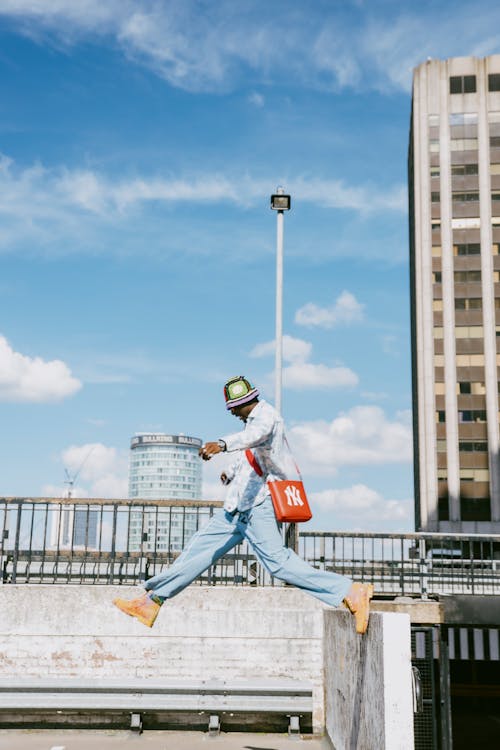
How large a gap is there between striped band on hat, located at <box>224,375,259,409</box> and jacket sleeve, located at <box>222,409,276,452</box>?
0.22 m

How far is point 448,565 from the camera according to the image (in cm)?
1408

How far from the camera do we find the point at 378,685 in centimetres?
518

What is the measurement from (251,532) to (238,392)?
3.27 feet

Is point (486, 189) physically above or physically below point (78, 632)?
above

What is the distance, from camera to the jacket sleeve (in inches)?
211

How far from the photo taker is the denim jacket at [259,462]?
562 centimetres

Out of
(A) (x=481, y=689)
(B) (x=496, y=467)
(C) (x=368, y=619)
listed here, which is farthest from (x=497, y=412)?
(C) (x=368, y=619)

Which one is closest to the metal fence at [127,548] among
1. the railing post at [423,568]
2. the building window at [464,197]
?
the railing post at [423,568]

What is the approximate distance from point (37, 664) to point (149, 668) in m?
1.41

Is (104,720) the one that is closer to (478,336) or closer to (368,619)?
(368,619)

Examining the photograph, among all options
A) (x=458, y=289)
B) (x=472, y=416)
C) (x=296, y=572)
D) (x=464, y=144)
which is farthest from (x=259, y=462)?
(x=464, y=144)

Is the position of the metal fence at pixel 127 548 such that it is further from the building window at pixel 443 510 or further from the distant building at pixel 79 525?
the building window at pixel 443 510

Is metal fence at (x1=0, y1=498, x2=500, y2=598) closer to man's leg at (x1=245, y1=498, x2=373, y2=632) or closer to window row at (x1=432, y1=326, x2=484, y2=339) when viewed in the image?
man's leg at (x1=245, y1=498, x2=373, y2=632)

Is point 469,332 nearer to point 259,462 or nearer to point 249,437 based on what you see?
point 259,462
